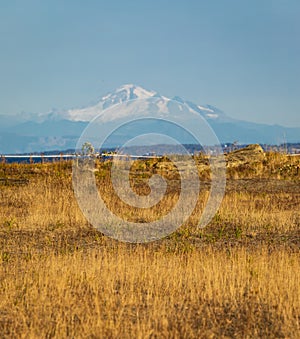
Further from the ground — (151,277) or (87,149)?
(87,149)

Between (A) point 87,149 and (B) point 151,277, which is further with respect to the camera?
(A) point 87,149

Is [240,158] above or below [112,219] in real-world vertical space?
above

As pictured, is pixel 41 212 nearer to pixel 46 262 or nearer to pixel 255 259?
pixel 46 262

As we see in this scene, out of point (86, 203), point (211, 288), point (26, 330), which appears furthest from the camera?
point (86, 203)

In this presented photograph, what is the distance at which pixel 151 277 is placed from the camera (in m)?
11.7

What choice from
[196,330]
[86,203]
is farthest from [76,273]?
[86,203]

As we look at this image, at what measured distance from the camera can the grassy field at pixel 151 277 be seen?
30.1 feet

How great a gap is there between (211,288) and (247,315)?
1.39 m

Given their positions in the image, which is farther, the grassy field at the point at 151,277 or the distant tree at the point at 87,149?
the distant tree at the point at 87,149

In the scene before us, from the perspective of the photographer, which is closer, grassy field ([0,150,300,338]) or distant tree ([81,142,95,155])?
grassy field ([0,150,300,338])

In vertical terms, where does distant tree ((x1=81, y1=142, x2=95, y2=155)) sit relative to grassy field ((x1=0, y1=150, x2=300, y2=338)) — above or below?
above

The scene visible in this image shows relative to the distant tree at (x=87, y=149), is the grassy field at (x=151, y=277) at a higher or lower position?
lower

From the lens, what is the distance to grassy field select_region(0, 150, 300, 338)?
9180mm

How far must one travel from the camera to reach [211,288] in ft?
36.0
